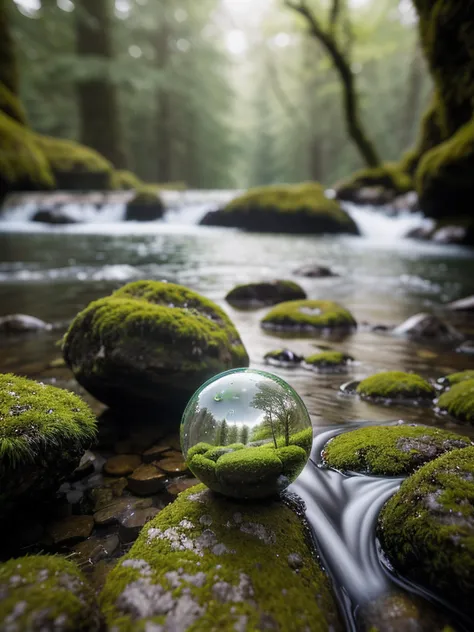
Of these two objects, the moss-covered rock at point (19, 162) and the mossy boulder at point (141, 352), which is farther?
the moss-covered rock at point (19, 162)

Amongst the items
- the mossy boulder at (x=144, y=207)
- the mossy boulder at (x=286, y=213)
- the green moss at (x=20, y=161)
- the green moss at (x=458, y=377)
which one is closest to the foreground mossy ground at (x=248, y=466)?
the green moss at (x=458, y=377)

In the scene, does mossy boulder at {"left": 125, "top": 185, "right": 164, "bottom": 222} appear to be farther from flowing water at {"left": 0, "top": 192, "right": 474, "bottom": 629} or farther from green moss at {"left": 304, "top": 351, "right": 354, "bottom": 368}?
green moss at {"left": 304, "top": 351, "right": 354, "bottom": 368}

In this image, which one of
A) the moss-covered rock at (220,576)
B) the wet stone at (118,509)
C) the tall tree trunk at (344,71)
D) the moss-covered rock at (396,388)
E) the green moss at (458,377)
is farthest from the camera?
A: the tall tree trunk at (344,71)

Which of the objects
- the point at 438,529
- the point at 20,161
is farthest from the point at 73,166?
the point at 438,529

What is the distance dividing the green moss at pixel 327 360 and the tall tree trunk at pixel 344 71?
17839 mm

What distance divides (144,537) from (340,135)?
43.3 m

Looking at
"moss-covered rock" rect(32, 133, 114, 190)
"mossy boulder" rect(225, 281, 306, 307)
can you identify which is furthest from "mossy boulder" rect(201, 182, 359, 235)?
"mossy boulder" rect(225, 281, 306, 307)

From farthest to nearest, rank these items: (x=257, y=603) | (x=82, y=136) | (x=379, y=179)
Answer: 1. (x=82, y=136)
2. (x=379, y=179)
3. (x=257, y=603)

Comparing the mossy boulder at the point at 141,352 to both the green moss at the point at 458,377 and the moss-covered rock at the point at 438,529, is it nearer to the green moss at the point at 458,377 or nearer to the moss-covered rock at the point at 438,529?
the moss-covered rock at the point at 438,529

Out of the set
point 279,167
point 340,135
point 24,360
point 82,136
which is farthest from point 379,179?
point 279,167

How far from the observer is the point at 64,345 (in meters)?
3.33

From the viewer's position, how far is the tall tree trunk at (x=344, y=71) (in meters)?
18.0

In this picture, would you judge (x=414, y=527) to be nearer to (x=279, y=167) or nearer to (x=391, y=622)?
(x=391, y=622)

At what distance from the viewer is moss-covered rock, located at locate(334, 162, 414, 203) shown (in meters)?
17.8
